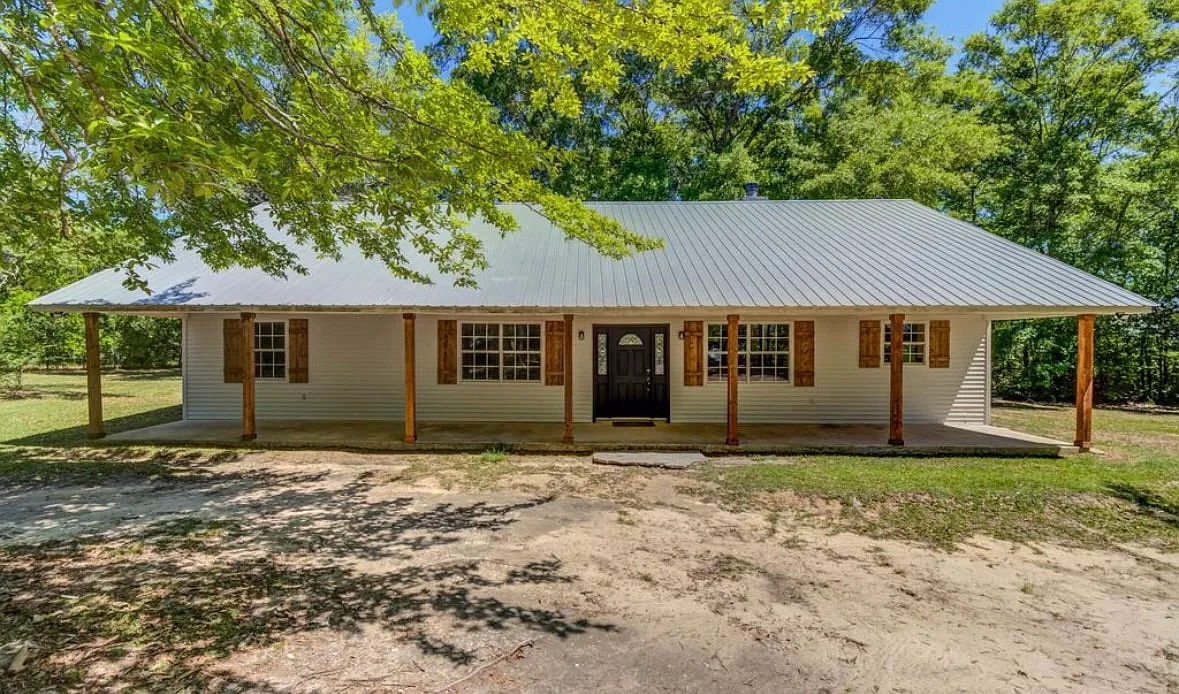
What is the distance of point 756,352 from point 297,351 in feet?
28.9

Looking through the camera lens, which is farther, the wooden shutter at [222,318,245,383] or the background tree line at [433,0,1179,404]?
the background tree line at [433,0,1179,404]

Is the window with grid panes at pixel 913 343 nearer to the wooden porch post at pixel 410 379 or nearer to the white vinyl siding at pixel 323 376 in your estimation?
the wooden porch post at pixel 410 379

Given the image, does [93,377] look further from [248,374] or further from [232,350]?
[248,374]

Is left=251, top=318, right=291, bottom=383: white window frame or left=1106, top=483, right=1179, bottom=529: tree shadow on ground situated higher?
left=251, top=318, right=291, bottom=383: white window frame

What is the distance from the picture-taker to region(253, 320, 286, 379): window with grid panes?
11.0 metres

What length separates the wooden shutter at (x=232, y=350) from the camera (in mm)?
10734

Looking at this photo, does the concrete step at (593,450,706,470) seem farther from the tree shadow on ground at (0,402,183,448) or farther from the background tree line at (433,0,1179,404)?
the tree shadow on ground at (0,402,183,448)

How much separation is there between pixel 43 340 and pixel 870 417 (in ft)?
93.4

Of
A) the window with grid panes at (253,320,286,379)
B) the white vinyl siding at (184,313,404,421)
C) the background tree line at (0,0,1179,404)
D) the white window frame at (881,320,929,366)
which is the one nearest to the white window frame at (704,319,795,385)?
the white window frame at (881,320,929,366)

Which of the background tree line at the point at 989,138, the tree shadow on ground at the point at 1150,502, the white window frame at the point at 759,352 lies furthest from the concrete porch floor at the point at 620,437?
the background tree line at the point at 989,138

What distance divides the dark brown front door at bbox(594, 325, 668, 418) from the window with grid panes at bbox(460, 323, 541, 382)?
3.96 ft

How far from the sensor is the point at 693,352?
10.4m

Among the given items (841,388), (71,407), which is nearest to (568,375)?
(841,388)

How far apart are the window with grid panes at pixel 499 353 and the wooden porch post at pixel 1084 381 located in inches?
337
